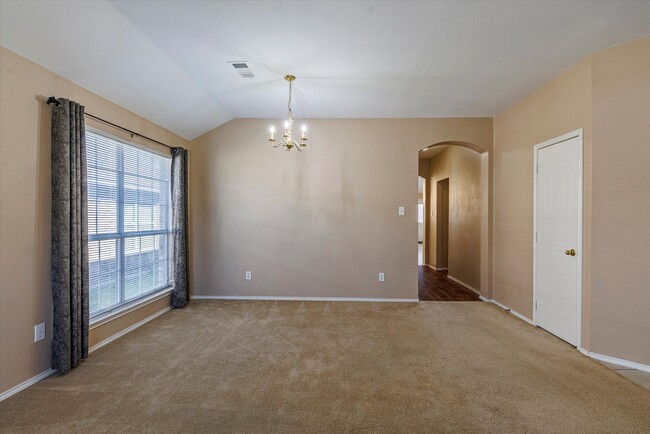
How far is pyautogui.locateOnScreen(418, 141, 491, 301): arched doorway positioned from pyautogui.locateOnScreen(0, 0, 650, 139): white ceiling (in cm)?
161

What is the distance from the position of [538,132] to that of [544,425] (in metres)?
3.12

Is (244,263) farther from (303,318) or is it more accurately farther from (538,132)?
(538,132)

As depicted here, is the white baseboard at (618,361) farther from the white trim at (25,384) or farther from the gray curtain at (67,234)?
the white trim at (25,384)

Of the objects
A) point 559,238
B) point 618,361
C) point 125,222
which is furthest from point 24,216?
point 618,361

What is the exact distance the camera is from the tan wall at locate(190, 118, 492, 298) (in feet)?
15.1

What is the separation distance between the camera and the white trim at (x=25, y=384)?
2129 mm

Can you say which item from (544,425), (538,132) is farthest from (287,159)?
(544,425)

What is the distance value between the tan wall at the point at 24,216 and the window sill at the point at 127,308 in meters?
0.49

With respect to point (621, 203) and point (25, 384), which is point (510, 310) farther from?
point (25, 384)

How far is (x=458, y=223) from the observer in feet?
19.7

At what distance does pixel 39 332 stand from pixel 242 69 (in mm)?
2973

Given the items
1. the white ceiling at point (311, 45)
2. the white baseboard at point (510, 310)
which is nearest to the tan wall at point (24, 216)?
the white ceiling at point (311, 45)

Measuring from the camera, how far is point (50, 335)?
96.8 inches

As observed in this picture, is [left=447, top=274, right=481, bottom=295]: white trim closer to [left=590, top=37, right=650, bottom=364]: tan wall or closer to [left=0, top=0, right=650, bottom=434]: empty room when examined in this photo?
[left=0, top=0, right=650, bottom=434]: empty room
